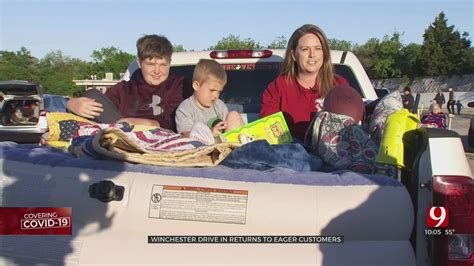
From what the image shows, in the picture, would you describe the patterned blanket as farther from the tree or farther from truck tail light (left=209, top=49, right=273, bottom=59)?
the tree

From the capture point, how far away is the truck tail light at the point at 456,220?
2102 millimetres

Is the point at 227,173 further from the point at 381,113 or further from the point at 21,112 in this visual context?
the point at 21,112

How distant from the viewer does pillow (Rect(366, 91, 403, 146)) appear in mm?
3250

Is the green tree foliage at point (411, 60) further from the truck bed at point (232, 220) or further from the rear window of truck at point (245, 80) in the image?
the truck bed at point (232, 220)

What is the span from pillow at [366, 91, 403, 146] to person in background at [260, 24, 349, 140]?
0.61 m

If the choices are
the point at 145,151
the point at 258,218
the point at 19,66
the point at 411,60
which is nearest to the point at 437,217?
the point at 258,218

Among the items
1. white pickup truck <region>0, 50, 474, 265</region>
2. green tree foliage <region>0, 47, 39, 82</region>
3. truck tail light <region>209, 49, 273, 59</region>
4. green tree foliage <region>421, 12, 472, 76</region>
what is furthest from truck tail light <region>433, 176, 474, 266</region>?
green tree foliage <region>421, 12, 472, 76</region>

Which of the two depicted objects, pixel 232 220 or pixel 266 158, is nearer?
pixel 232 220

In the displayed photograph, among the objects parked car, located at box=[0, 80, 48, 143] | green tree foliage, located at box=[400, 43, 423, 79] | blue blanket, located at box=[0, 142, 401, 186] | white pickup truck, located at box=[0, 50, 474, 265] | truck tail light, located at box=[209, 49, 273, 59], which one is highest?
green tree foliage, located at box=[400, 43, 423, 79]

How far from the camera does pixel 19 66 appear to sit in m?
52.2

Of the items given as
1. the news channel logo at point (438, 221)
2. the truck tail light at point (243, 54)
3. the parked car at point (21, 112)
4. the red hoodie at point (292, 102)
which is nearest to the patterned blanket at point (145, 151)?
the news channel logo at point (438, 221)

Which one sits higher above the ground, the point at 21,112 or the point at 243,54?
the point at 243,54

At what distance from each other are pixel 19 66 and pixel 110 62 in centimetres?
2465

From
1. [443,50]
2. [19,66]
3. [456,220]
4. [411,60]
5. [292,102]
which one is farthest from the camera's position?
[411,60]
